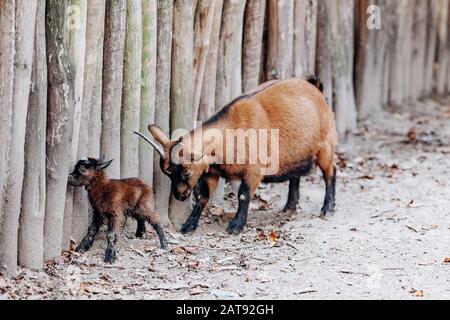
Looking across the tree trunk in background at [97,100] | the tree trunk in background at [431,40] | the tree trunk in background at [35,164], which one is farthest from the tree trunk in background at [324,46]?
the tree trunk in background at [35,164]

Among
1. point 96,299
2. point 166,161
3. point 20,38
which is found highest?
point 20,38

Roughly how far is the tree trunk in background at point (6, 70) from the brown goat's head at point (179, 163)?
1.63 m

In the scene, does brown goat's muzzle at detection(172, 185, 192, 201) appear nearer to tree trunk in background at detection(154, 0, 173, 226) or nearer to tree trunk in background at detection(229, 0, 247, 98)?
tree trunk in background at detection(154, 0, 173, 226)

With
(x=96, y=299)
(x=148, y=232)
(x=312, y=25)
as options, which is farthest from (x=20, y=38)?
(x=312, y=25)

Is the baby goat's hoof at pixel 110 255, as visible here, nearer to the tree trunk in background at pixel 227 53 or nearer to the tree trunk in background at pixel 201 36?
the tree trunk in background at pixel 201 36

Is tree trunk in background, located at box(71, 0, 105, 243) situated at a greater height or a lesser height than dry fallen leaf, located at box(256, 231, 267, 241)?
greater

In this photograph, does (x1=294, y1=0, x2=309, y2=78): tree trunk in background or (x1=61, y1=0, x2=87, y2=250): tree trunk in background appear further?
(x1=294, y1=0, x2=309, y2=78): tree trunk in background

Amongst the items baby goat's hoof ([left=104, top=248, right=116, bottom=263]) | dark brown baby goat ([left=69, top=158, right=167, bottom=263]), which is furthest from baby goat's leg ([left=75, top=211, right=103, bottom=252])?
baby goat's hoof ([left=104, top=248, right=116, bottom=263])

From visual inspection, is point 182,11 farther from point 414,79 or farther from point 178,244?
point 414,79

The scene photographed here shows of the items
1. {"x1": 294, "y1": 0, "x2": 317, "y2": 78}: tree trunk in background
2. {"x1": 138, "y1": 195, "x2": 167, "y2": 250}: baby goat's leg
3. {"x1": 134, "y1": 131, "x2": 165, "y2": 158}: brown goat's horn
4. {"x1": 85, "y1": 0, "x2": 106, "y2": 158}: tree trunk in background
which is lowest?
{"x1": 138, "y1": 195, "x2": 167, "y2": 250}: baby goat's leg

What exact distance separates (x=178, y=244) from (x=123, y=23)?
1978mm

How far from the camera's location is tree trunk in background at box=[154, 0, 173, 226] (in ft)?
28.6

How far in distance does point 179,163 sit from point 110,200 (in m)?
0.83

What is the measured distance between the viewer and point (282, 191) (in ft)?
34.8
